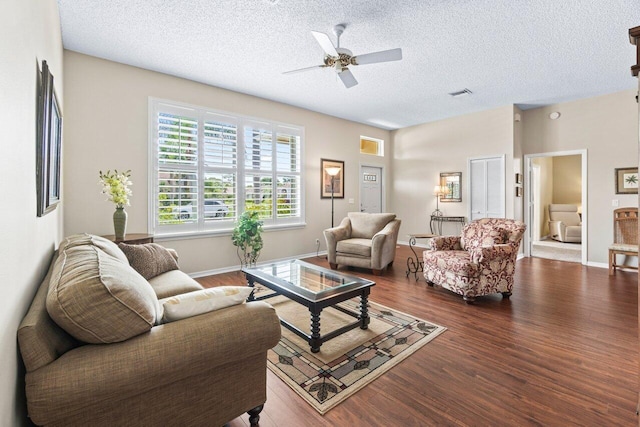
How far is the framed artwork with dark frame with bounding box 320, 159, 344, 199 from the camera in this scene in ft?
20.1

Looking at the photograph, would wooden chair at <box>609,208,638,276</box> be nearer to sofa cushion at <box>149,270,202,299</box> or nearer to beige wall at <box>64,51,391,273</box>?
beige wall at <box>64,51,391,273</box>

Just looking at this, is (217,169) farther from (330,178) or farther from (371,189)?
(371,189)

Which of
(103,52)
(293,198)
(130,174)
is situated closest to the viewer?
(103,52)

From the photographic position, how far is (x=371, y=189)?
290 inches

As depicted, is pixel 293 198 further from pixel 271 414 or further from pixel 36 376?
pixel 36 376

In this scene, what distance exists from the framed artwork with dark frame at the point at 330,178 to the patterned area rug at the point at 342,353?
340 cm

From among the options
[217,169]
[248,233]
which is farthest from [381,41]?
[248,233]

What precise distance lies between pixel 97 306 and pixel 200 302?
42 centimetres

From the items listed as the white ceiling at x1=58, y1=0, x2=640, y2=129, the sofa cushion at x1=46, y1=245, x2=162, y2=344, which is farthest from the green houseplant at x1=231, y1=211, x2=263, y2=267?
the sofa cushion at x1=46, y1=245, x2=162, y2=344

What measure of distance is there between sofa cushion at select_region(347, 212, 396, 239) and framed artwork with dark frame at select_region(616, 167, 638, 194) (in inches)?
144

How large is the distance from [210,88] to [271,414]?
14.4ft

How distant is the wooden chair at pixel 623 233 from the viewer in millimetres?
4552

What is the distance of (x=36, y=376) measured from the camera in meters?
0.97

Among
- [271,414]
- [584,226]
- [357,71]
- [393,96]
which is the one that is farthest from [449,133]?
[271,414]
